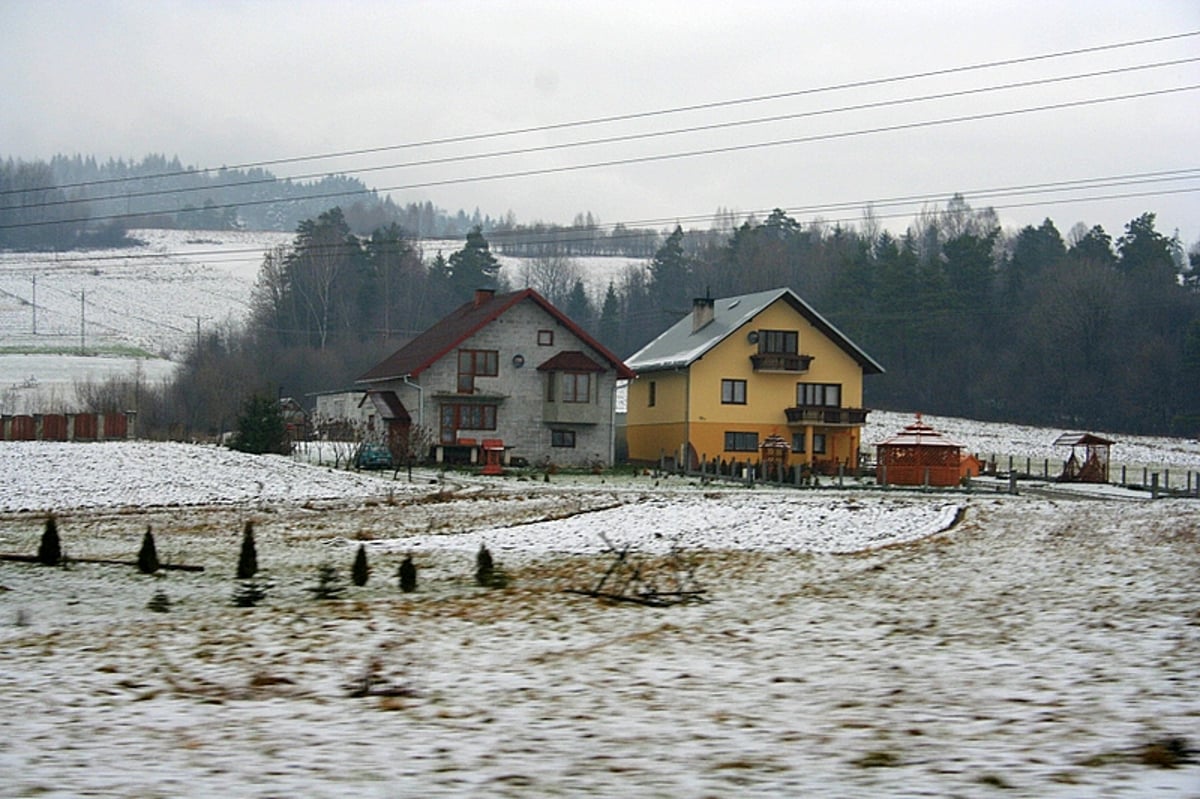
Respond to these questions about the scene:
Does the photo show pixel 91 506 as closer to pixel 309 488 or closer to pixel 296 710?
pixel 309 488

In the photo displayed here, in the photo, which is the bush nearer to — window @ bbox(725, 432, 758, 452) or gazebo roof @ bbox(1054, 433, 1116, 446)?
window @ bbox(725, 432, 758, 452)

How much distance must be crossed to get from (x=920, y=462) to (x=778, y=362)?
15255mm

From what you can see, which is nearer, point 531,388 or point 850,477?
point 850,477

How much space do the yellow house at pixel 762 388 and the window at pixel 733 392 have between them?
0.05 metres

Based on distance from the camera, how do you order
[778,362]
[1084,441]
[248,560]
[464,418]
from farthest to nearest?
[778,362]
[464,418]
[1084,441]
[248,560]

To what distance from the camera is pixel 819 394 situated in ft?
214

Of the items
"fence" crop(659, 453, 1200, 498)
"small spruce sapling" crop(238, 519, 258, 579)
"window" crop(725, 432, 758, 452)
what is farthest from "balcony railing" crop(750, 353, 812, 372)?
"small spruce sapling" crop(238, 519, 258, 579)

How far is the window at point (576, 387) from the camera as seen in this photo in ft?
198

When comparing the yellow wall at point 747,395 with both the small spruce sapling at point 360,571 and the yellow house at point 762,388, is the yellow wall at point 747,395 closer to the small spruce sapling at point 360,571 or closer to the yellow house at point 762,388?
the yellow house at point 762,388

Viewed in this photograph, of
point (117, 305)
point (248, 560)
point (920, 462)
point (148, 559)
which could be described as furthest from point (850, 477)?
point (117, 305)

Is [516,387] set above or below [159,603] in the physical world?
above

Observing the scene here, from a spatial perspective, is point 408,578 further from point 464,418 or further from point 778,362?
point 778,362

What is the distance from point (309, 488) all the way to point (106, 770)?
34.1m

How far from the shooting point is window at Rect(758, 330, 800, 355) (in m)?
63.8
